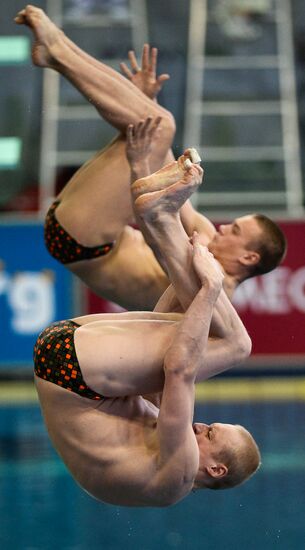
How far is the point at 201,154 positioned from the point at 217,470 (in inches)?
227

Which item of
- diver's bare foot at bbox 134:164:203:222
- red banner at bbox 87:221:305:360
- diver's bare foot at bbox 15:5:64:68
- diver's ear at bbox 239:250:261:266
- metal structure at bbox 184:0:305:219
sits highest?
diver's bare foot at bbox 15:5:64:68

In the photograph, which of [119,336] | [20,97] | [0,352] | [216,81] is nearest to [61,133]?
[20,97]

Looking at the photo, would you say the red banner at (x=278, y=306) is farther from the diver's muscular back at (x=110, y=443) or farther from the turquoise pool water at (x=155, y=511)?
the diver's muscular back at (x=110, y=443)

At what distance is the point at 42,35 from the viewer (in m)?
5.10

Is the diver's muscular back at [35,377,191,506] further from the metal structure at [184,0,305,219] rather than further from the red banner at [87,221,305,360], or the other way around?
the metal structure at [184,0,305,219]

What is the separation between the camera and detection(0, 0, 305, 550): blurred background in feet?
28.5

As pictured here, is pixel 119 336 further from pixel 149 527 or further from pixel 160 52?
pixel 160 52

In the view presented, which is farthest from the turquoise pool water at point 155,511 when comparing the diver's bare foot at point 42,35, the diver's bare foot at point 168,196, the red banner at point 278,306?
the diver's bare foot at point 42,35

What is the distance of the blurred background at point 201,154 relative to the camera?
8688 millimetres

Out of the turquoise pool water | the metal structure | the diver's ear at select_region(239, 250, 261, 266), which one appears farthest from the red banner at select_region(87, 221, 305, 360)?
the diver's ear at select_region(239, 250, 261, 266)

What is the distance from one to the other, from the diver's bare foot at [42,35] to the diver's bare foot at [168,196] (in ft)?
4.22

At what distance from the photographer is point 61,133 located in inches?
397

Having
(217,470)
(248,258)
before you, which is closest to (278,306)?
(248,258)

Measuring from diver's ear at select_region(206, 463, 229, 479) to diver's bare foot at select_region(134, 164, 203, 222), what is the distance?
2.88ft
